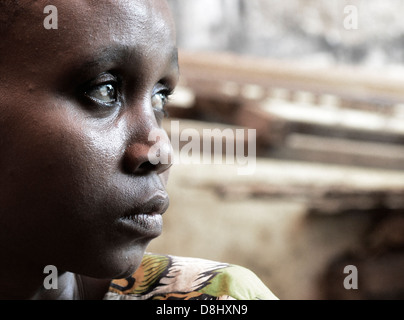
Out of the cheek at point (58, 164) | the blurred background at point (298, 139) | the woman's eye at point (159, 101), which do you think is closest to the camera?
the cheek at point (58, 164)

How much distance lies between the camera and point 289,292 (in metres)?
A: 2.48

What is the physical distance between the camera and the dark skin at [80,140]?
21.8 inches

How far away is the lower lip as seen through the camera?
22.7 inches

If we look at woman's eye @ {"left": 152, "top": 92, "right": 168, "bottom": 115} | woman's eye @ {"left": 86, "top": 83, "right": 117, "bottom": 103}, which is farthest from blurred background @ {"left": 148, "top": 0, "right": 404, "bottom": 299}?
woman's eye @ {"left": 86, "top": 83, "right": 117, "bottom": 103}

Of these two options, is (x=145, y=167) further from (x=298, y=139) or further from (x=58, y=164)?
(x=298, y=139)

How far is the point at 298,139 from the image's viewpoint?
2.28 m

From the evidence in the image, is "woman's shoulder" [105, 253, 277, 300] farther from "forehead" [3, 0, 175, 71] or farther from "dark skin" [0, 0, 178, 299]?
"forehead" [3, 0, 175, 71]

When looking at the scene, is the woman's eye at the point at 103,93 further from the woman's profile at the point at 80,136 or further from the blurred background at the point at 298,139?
the blurred background at the point at 298,139

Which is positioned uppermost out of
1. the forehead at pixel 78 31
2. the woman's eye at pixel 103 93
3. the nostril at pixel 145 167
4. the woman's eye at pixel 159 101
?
the forehead at pixel 78 31

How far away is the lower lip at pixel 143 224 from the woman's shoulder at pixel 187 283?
9 centimetres

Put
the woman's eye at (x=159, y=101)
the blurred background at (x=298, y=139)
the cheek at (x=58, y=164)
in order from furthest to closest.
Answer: the blurred background at (x=298, y=139), the woman's eye at (x=159, y=101), the cheek at (x=58, y=164)

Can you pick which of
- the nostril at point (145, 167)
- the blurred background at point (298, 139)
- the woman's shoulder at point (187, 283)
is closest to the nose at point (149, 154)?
the nostril at point (145, 167)
